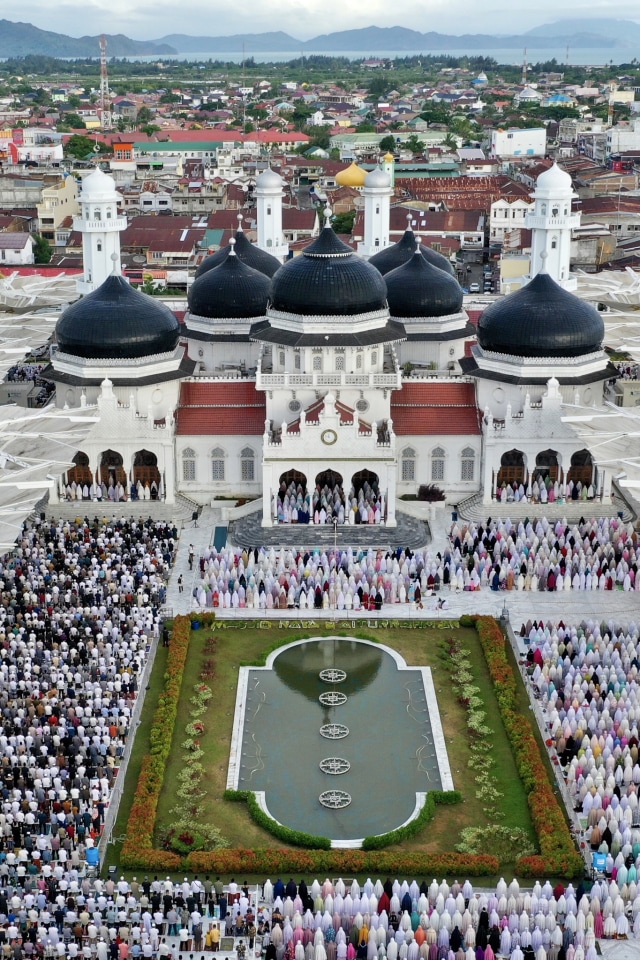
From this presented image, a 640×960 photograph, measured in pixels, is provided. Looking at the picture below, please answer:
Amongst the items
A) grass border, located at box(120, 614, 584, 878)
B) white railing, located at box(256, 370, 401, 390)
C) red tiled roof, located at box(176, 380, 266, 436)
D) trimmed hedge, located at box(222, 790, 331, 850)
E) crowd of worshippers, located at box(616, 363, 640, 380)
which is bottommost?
trimmed hedge, located at box(222, 790, 331, 850)

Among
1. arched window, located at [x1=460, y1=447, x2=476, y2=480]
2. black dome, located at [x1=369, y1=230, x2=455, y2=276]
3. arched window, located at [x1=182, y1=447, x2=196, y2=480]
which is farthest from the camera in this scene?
black dome, located at [x1=369, y1=230, x2=455, y2=276]

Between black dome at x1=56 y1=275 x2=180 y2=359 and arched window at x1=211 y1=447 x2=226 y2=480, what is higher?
black dome at x1=56 y1=275 x2=180 y2=359

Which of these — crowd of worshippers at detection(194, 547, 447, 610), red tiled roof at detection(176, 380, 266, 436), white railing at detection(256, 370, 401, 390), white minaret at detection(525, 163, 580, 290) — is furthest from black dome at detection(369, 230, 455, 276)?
crowd of worshippers at detection(194, 547, 447, 610)

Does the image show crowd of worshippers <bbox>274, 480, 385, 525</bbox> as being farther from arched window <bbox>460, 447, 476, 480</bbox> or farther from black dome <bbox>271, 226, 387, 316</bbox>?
black dome <bbox>271, 226, 387, 316</bbox>

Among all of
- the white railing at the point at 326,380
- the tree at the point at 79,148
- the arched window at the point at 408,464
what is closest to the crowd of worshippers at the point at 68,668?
the white railing at the point at 326,380

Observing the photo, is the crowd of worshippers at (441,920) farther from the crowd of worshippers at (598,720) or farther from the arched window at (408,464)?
the arched window at (408,464)

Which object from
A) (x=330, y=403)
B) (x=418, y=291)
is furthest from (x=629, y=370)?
(x=330, y=403)

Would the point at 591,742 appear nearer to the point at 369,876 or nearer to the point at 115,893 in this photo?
the point at 369,876

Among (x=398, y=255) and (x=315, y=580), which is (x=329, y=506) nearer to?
(x=315, y=580)
